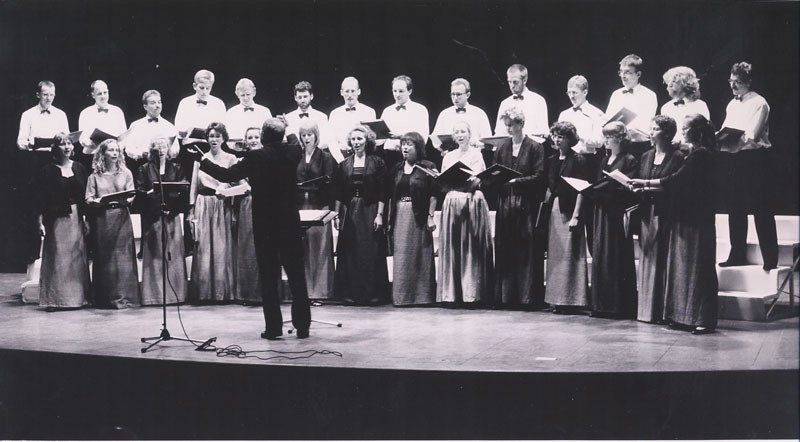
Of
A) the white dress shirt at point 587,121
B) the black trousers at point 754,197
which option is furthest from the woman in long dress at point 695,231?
the white dress shirt at point 587,121

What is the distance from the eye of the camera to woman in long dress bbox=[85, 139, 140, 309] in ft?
22.7

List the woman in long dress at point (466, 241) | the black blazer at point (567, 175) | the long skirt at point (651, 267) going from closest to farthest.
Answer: the long skirt at point (651, 267) → the black blazer at point (567, 175) → the woman in long dress at point (466, 241)

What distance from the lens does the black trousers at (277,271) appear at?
5.48 meters

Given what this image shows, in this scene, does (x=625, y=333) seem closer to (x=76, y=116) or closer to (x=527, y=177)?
(x=527, y=177)

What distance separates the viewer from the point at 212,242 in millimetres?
7156

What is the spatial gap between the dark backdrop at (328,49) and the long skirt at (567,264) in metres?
1.57

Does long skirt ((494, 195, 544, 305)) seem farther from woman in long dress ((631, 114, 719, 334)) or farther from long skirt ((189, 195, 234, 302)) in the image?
long skirt ((189, 195, 234, 302))

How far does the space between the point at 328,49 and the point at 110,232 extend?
275 centimetres

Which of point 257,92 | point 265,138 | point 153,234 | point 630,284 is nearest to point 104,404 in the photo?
point 265,138

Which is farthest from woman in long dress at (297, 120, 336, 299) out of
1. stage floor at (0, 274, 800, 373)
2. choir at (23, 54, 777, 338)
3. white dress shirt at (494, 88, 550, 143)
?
white dress shirt at (494, 88, 550, 143)

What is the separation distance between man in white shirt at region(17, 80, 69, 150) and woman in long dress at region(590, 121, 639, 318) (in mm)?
4812

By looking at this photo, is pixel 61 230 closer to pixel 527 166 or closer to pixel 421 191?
pixel 421 191

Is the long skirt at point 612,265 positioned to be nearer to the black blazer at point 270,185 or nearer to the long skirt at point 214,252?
the black blazer at point 270,185

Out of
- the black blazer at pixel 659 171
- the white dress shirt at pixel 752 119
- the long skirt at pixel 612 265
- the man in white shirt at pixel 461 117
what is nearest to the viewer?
the black blazer at pixel 659 171
